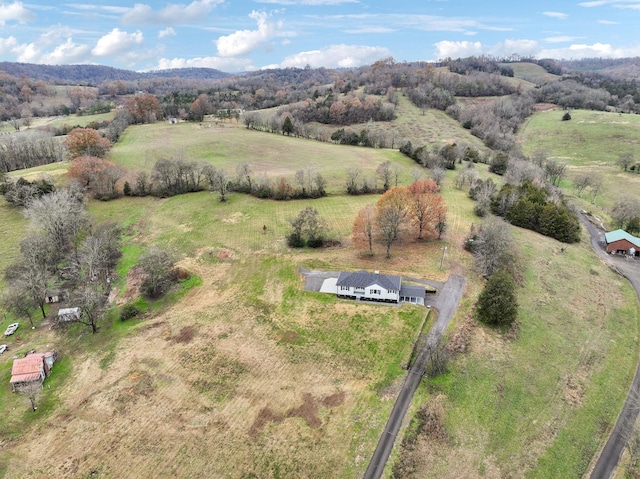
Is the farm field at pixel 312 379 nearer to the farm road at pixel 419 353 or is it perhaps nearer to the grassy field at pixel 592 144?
the farm road at pixel 419 353

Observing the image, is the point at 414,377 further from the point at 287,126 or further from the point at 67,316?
the point at 287,126

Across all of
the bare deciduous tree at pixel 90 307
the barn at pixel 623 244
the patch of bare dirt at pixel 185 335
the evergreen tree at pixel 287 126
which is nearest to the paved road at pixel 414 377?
the patch of bare dirt at pixel 185 335

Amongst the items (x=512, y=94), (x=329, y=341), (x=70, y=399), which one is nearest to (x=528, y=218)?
(x=329, y=341)

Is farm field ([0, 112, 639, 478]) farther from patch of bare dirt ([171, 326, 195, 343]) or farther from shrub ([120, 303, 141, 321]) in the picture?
shrub ([120, 303, 141, 321])

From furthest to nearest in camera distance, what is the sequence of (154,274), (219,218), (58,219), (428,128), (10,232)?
(428,128), (219,218), (10,232), (58,219), (154,274)

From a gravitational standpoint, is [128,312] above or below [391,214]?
below

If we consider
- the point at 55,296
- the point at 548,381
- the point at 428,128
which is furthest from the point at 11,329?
the point at 428,128

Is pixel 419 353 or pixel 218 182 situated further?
pixel 218 182

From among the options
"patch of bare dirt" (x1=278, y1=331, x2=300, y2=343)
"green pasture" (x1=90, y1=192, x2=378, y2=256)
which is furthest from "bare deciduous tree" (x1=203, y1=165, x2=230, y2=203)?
"patch of bare dirt" (x1=278, y1=331, x2=300, y2=343)
